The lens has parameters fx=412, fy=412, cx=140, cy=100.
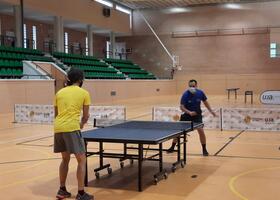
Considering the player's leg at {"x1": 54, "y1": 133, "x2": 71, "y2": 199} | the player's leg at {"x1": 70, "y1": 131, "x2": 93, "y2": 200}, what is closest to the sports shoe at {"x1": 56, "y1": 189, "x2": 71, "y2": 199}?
the player's leg at {"x1": 54, "y1": 133, "x2": 71, "y2": 199}

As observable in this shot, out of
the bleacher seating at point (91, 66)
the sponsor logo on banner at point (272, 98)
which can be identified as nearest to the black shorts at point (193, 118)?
the sponsor logo on banner at point (272, 98)

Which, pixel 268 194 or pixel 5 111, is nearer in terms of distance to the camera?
pixel 268 194

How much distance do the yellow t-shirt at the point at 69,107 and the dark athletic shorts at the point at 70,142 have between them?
2.4 inches

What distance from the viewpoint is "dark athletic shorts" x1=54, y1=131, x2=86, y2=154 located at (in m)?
5.02

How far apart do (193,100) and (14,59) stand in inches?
624

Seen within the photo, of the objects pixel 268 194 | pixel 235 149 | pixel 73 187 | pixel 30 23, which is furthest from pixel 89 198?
pixel 30 23

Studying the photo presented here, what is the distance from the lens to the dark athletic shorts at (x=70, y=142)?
502cm

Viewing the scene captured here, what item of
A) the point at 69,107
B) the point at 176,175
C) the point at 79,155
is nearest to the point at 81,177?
the point at 79,155

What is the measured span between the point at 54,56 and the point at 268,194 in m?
23.2

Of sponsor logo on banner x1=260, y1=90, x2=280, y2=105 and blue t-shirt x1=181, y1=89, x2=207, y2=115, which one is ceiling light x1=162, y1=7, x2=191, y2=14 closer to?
sponsor logo on banner x1=260, y1=90, x2=280, y2=105

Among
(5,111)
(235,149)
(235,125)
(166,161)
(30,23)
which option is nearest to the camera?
(166,161)

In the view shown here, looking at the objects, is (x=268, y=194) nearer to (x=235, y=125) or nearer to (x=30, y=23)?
(x=235, y=125)

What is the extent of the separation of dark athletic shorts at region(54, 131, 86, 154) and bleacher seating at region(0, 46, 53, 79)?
48.2 ft

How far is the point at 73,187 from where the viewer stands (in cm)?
587
